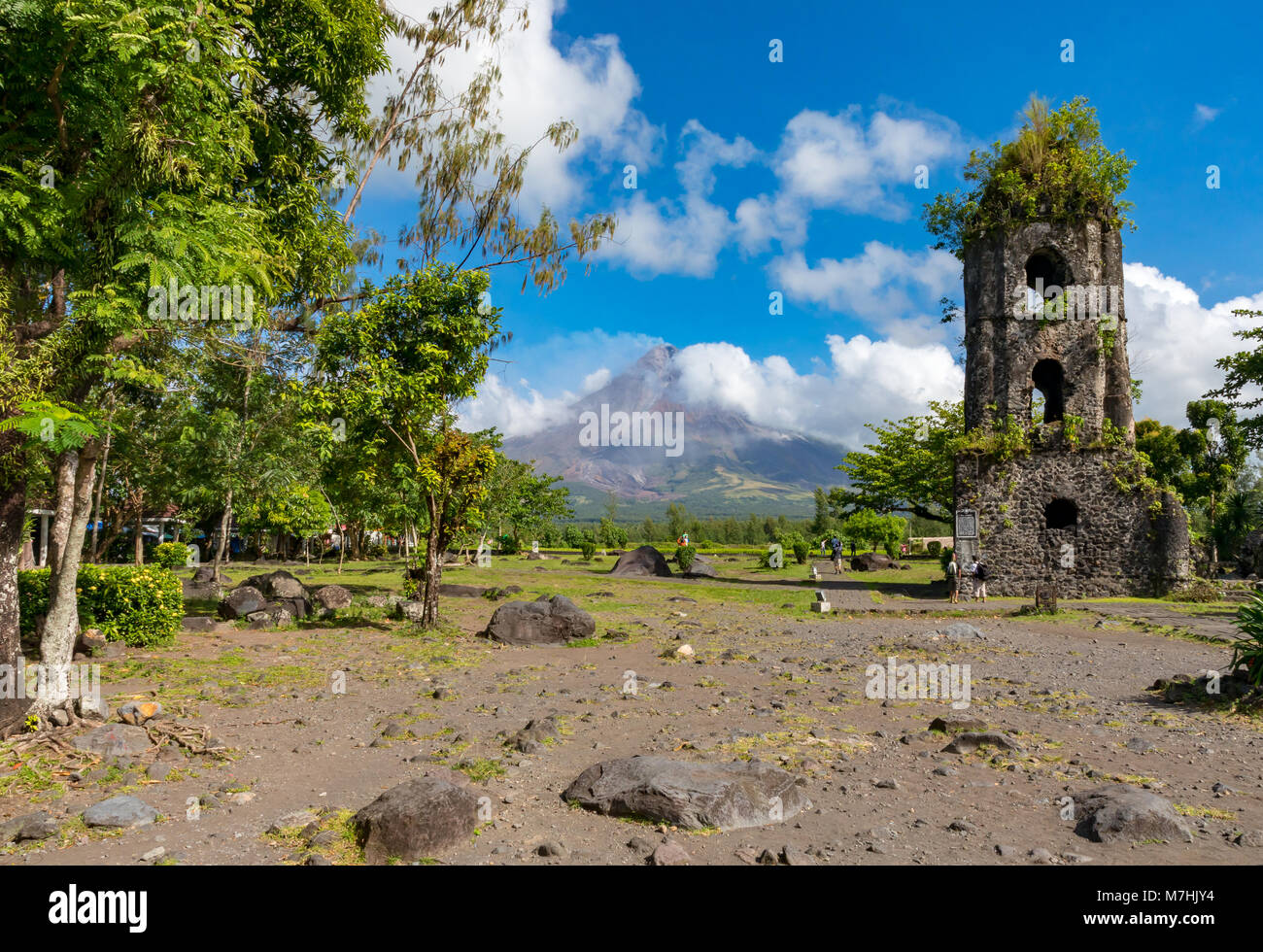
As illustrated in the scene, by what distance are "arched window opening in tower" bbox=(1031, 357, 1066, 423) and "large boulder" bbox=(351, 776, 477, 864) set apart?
29.1 metres

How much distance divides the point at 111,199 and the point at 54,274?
200 cm

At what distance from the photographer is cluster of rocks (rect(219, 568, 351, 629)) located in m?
17.6

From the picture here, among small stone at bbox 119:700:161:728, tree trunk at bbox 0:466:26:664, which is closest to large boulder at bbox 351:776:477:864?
small stone at bbox 119:700:161:728

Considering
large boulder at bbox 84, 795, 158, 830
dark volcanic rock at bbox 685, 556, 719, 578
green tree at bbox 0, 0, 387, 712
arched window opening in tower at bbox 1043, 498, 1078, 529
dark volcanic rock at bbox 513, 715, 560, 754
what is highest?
green tree at bbox 0, 0, 387, 712

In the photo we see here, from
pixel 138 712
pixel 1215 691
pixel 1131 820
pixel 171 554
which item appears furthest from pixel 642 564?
pixel 1131 820

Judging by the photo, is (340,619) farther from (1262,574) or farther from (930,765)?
(1262,574)

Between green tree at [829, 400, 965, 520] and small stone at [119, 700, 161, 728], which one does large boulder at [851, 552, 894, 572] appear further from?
small stone at [119, 700, 161, 728]

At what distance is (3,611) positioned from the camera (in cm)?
886

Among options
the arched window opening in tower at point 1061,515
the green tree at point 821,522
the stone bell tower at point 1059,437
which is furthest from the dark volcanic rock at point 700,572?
the green tree at point 821,522

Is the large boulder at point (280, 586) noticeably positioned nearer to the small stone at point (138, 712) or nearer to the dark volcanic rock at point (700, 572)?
the small stone at point (138, 712)

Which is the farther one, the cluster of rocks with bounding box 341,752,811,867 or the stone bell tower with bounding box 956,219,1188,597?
the stone bell tower with bounding box 956,219,1188,597

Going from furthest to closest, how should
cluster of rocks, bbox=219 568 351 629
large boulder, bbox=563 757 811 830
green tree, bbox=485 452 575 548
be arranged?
green tree, bbox=485 452 575 548 < cluster of rocks, bbox=219 568 351 629 < large boulder, bbox=563 757 811 830

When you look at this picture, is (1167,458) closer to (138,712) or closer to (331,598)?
(331,598)
